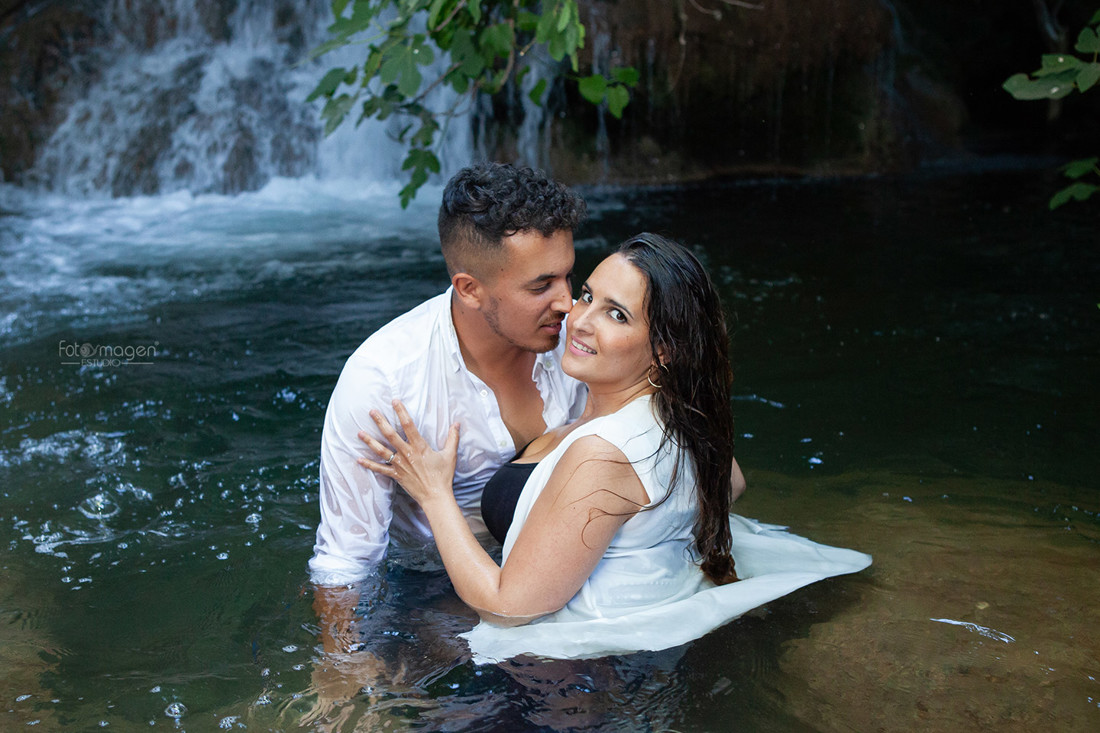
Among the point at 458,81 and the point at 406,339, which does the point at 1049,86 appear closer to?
the point at 406,339

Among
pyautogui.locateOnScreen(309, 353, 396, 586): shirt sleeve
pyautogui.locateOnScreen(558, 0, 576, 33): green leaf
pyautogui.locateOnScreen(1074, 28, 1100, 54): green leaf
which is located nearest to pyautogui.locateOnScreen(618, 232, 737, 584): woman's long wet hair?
pyautogui.locateOnScreen(309, 353, 396, 586): shirt sleeve

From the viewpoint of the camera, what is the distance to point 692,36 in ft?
38.9

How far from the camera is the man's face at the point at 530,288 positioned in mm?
3053

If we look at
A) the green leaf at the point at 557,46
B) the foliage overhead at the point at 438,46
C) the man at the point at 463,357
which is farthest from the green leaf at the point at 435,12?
the man at the point at 463,357

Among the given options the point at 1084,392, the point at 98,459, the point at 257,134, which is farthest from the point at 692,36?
the point at 98,459

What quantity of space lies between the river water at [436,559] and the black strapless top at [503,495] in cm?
33

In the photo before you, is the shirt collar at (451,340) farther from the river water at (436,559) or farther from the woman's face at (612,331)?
the river water at (436,559)

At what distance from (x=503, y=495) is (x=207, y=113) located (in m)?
9.11

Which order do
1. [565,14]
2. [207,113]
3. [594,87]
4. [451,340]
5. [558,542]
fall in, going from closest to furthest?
[558,542] → [451,340] → [565,14] → [594,87] → [207,113]

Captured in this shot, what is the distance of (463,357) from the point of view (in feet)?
10.8

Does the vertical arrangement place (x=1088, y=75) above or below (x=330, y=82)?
below

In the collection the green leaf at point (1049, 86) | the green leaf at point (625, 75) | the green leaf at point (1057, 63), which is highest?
the green leaf at point (625, 75)

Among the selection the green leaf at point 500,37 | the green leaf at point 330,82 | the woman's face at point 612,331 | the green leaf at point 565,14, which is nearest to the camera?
the woman's face at point 612,331

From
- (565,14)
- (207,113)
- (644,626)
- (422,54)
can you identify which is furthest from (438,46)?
(207,113)
